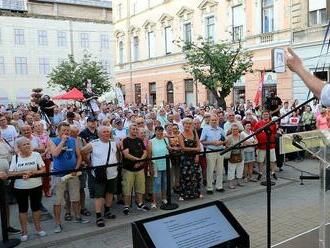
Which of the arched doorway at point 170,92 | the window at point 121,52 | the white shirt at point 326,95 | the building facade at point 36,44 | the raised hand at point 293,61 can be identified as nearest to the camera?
the white shirt at point 326,95

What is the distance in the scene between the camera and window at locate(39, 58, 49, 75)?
49562 millimetres

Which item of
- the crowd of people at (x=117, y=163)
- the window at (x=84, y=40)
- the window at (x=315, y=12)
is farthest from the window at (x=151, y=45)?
the crowd of people at (x=117, y=163)

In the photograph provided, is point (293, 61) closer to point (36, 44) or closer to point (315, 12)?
point (315, 12)

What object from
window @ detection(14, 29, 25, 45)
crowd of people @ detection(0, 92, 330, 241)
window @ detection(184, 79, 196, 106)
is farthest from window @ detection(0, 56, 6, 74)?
crowd of people @ detection(0, 92, 330, 241)

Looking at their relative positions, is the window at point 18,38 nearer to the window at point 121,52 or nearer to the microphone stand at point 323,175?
the window at point 121,52

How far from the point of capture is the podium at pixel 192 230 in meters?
2.69

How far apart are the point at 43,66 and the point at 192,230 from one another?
49.7 m

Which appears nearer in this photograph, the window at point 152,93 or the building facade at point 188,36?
the building facade at point 188,36

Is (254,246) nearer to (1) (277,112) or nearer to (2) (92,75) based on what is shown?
(1) (277,112)

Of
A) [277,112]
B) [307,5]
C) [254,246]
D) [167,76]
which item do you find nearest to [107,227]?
[254,246]

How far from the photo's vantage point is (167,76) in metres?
33.7

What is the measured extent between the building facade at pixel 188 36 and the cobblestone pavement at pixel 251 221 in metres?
14.0

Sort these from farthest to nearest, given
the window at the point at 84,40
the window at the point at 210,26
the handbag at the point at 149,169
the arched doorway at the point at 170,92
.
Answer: the window at the point at 84,40
the arched doorway at the point at 170,92
the window at the point at 210,26
the handbag at the point at 149,169

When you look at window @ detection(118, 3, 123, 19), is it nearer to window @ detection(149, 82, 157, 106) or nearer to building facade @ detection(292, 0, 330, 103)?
window @ detection(149, 82, 157, 106)
